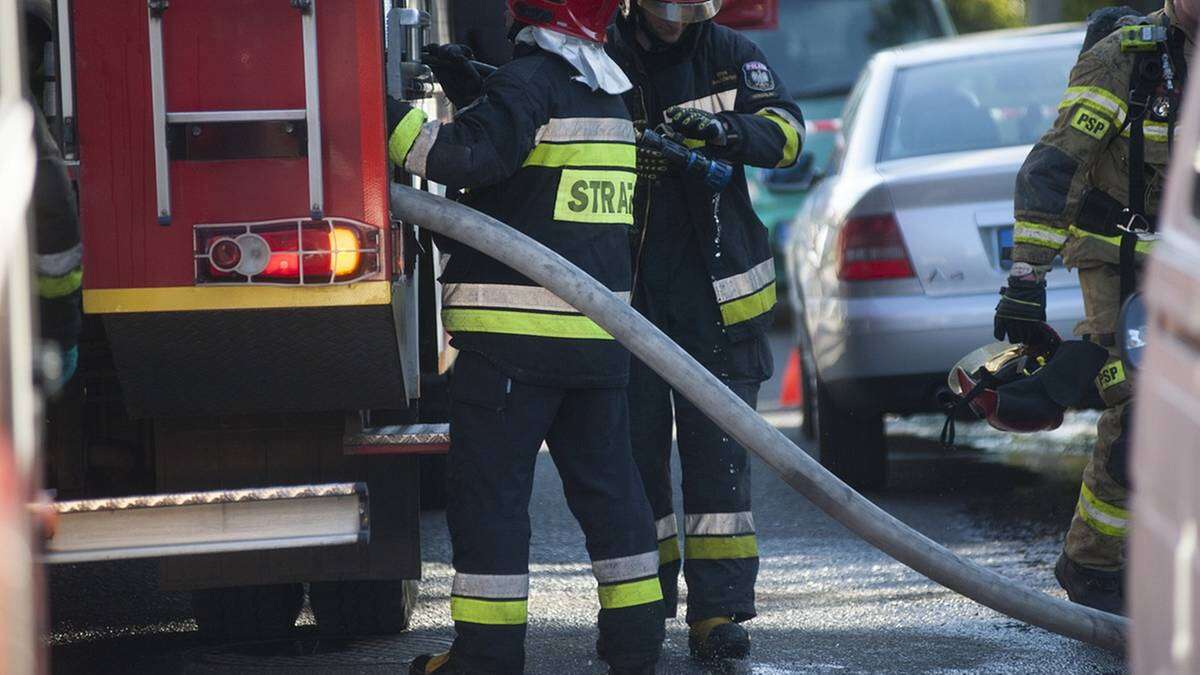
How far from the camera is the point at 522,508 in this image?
461cm

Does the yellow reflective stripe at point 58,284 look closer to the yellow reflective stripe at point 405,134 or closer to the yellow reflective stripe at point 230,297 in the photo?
the yellow reflective stripe at point 230,297

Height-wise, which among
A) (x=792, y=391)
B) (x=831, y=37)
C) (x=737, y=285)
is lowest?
(x=792, y=391)

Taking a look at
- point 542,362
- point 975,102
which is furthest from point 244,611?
point 975,102

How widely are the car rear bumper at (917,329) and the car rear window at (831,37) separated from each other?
8.97 metres

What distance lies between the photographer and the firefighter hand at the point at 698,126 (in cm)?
514

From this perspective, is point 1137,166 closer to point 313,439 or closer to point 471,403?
point 471,403

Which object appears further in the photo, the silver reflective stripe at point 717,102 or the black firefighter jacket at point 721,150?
the silver reflective stripe at point 717,102

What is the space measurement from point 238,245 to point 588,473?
3.68 ft

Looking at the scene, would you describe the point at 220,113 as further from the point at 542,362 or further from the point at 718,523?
the point at 718,523

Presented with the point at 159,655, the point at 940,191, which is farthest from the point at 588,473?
the point at 940,191

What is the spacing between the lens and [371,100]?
4.01 meters

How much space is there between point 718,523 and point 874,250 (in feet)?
6.77

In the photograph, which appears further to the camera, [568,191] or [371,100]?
[568,191]

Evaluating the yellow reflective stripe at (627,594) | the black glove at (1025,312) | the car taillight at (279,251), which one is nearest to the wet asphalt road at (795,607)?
the yellow reflective stripe at (627,594)
